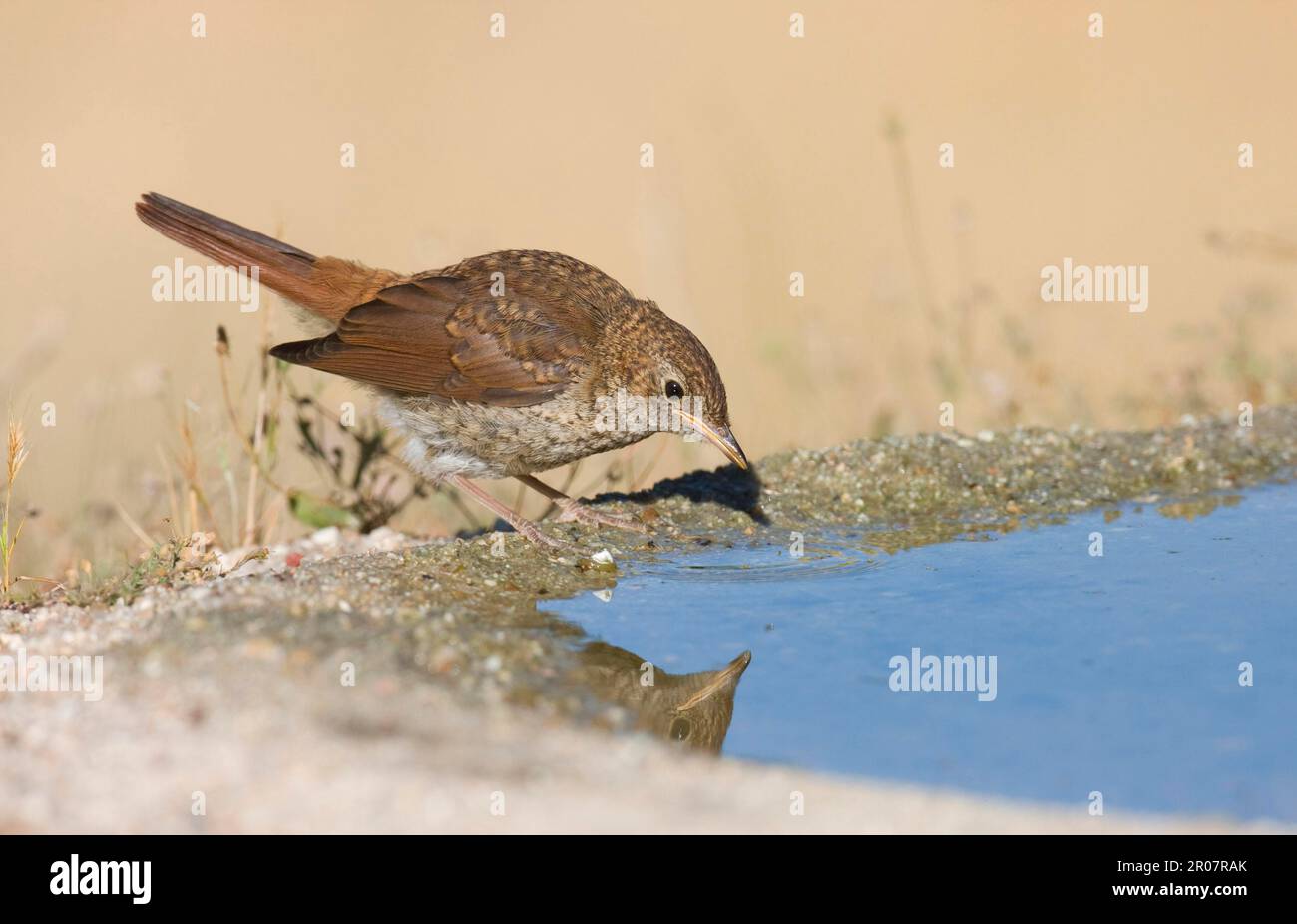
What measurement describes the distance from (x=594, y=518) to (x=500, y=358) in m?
0.80

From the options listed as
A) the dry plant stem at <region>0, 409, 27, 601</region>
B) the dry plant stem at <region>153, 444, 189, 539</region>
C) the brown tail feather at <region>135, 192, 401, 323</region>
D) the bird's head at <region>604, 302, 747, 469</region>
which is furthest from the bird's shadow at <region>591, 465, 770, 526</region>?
the dry plant stem at <region>0, 409, 27, 601</region>

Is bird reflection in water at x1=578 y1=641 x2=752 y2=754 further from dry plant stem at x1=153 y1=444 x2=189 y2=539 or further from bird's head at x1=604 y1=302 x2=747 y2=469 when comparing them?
dry plant stem at x1=153 y1=444 x2=189 y2=539

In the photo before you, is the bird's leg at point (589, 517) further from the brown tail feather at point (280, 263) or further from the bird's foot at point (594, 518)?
the brown tail feather at point (280, 263)

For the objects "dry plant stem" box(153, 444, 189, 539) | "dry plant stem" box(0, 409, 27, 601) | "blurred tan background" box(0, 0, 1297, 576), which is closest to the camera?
"dry plant stem" box(0, 409, 27, 601)

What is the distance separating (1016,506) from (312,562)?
9.12 ft

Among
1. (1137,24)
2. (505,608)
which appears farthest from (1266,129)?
(505,608)

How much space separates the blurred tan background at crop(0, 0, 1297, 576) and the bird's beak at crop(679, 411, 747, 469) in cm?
154

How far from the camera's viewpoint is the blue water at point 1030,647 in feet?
11.8

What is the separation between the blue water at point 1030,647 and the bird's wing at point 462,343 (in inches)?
44.0

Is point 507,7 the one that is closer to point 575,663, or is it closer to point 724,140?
point 724,140

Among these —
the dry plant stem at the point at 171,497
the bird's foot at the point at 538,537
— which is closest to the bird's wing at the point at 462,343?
the bird's foot at the point at 538,537

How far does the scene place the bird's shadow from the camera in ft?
19.9

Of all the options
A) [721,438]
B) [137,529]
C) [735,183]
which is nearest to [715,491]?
[721,438]

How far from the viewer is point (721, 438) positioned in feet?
19.5
